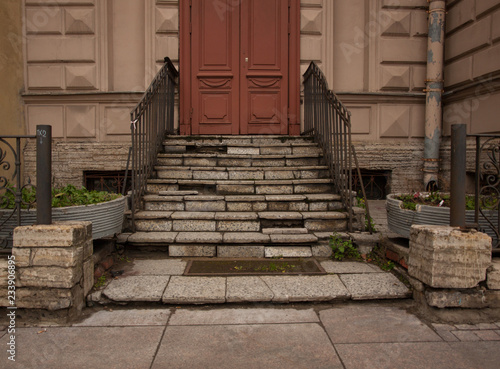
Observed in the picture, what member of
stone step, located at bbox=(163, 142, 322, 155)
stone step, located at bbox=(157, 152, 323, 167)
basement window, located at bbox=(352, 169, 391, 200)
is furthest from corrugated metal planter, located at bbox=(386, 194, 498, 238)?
basement window, located at bbox=(352, 169, 391, 200)

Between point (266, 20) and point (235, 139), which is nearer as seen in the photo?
point (235, 139)

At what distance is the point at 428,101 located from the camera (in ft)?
19.5

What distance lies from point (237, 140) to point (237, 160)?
535 mm

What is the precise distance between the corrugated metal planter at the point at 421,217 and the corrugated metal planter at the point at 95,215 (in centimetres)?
263

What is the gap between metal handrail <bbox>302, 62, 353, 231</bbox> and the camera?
13.1 feet

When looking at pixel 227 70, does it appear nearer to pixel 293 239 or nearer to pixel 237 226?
pixel 237 226

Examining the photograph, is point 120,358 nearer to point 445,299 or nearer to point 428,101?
point 445,299

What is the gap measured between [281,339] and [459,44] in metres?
5.84

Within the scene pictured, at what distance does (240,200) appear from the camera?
414 cm

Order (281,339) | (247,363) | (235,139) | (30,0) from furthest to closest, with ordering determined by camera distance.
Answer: (30,0) → (235,139) → (281,339) → (247,363)

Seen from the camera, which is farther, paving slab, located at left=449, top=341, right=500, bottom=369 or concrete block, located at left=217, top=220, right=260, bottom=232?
concrete block, located at left=217, top=220, right=260, bottom=232

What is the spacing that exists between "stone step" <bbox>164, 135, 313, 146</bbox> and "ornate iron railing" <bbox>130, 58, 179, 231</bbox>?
0.90ft

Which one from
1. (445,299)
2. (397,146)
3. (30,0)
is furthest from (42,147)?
(397,146)

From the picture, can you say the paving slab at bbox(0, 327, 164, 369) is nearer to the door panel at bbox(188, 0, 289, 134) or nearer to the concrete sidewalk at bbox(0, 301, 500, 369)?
the concrete sidewalk at bbox(0, 301, 500, 369)
